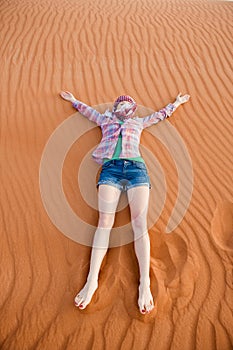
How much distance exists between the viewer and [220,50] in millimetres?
6297

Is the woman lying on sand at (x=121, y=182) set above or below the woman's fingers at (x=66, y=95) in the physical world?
below

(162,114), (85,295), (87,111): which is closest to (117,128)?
(87,111)

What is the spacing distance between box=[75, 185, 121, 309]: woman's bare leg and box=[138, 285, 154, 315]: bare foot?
1.54 feet

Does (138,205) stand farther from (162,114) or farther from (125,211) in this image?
(162,114)

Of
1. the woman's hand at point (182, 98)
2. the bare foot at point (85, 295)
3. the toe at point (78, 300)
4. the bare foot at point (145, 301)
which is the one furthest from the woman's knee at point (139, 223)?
the woman's hand at point (182, 98)

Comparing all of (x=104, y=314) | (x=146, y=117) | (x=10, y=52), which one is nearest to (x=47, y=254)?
(x=104, y=314)

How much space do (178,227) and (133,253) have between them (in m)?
0.65

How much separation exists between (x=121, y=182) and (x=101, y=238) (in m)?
0.74

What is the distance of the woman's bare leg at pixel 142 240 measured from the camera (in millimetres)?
2906

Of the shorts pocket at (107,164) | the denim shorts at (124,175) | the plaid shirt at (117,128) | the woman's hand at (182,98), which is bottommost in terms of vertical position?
the denim shorts at (124,175)

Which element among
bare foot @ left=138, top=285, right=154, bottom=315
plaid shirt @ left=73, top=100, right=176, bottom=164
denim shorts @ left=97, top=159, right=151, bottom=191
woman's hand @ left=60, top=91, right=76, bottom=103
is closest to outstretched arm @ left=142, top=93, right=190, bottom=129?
plaid shirt @ left=73, top=100, right=176, bottom=164

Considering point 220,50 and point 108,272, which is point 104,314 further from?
point 220,50

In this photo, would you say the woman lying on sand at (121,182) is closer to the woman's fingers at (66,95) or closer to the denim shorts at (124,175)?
the denim shorts at (124,175)

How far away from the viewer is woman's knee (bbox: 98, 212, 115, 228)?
336 centimetres
